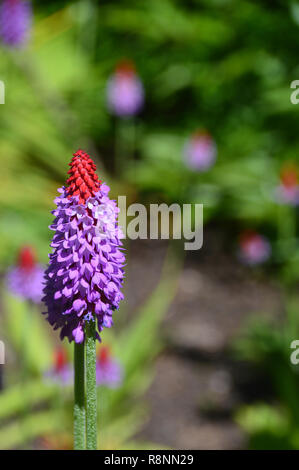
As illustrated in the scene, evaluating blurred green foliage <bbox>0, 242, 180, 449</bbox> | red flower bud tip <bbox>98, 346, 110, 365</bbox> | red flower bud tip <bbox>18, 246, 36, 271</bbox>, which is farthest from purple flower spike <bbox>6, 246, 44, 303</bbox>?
red flower bud tip <bbox>98, 346, 110, 365</bbox>

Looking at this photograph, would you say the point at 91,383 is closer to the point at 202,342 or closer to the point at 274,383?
the point at 274,383

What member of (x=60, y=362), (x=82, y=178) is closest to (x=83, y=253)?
(x=82, y=178)

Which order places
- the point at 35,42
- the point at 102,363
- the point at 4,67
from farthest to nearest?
1. the point at 35,42
2. the point at 4,67
3. the point at 102,363

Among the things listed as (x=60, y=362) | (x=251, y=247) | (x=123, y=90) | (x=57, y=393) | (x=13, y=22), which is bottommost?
(x=57, y=393)

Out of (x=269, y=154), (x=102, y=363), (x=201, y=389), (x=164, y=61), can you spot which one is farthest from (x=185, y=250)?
(x=102, y=363)

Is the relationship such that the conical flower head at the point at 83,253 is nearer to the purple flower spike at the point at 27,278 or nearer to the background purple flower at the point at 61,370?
the purple flower spike at the point at 27,278

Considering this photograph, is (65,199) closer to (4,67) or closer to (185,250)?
(185,250)
